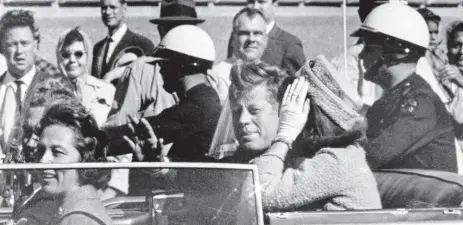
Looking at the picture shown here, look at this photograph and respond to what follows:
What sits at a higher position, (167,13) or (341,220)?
(167,13)

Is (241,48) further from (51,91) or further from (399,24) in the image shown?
(51,91)

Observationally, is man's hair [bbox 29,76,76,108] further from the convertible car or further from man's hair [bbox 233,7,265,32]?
the convertible car

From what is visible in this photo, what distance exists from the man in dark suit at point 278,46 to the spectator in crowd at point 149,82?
0.32m

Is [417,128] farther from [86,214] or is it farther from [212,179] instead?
[86,214]

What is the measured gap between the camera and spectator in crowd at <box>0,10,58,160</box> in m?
5.01

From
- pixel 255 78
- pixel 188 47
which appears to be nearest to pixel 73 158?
pixel 188 47

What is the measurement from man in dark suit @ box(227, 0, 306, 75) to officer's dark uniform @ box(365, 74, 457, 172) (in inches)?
20.1

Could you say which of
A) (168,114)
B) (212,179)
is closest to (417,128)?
(168,114)

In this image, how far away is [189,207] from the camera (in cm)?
375

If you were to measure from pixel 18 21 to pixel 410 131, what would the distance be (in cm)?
222

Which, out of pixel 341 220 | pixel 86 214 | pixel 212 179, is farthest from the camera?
pixel 341 220

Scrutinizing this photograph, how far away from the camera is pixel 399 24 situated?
5.34 metres

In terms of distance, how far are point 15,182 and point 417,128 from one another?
247 cm

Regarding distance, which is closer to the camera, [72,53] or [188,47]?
[72,53]
